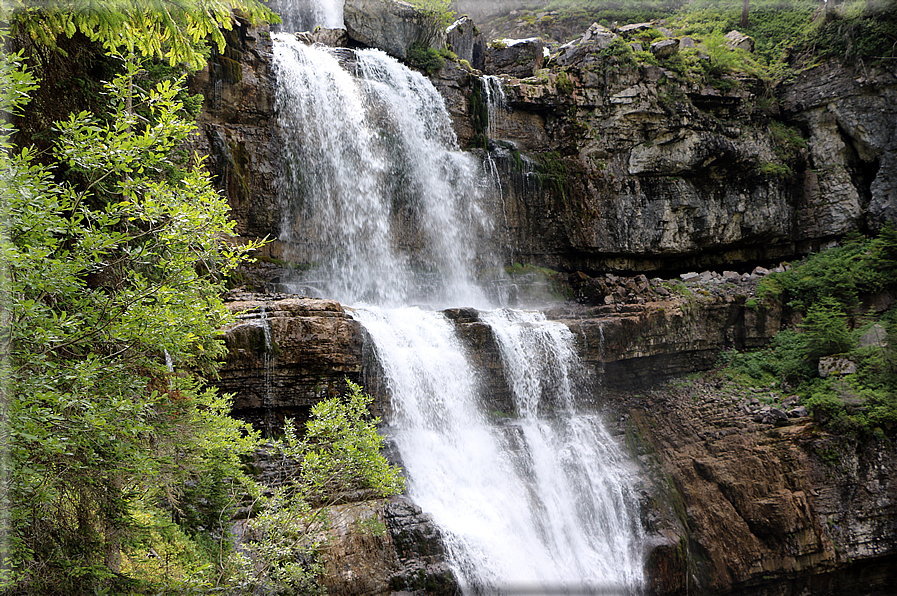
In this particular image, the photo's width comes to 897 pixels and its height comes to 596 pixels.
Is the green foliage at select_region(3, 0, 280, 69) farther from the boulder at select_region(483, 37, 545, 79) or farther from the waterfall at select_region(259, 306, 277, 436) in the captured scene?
the boulder at select_region(483, 37, 545, 79)

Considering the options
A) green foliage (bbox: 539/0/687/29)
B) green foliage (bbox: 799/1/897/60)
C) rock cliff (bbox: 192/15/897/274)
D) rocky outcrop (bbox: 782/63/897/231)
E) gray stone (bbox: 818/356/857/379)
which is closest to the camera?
gray stone (bbox: 818/356/857/379)

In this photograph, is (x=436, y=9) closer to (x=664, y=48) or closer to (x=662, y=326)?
(x=664, y=48)

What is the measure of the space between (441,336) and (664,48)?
15.4 meters

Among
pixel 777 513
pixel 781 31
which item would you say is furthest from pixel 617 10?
pixel 777 513

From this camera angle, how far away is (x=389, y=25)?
66.4ft

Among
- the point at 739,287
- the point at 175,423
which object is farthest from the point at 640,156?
the point at 175,423

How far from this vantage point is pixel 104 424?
4.00 meters

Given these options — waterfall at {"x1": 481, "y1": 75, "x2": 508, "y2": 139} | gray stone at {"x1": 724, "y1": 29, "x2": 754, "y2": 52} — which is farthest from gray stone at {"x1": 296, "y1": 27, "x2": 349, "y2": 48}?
gray stone at {"x1": 724, "y1": 29, "x2": 754, "y2": 52}

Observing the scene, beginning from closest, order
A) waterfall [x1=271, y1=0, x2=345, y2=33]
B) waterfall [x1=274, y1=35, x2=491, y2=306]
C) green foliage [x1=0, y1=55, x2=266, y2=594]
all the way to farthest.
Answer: green foliage [x1=0, y1=55, x2=266, y2=594], waterfall [x1=274, y1=35, x2=491, y2=306], waterfall [x1=271, y1=0, x2=345, y2=33]

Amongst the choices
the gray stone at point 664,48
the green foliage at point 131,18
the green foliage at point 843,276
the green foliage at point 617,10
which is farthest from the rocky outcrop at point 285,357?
the green foliage at point 617,10

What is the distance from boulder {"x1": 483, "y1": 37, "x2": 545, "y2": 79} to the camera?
78.7 feet

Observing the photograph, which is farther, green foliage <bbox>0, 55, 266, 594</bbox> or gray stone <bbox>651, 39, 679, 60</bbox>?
gray stone <bbox>651, 39, 679, 60</bbox>

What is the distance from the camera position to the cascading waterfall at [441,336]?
11961mm

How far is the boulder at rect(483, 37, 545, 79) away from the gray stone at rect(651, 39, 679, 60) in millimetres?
4817
